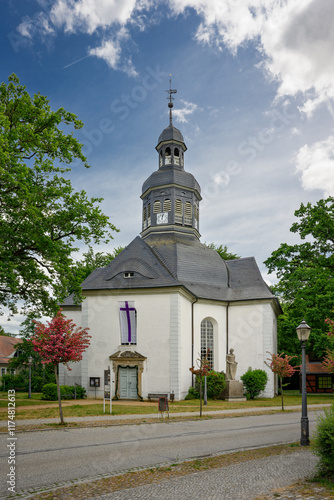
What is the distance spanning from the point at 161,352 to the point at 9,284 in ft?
40.2

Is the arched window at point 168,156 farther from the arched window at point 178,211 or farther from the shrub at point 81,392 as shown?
the shrub at point 81,392

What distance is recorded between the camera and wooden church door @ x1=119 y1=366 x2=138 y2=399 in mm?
27375

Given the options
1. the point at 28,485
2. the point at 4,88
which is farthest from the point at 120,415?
the point at 4,88

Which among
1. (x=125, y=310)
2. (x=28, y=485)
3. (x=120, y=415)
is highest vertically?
(x=125, y=310)

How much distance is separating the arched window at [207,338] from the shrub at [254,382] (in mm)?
2751

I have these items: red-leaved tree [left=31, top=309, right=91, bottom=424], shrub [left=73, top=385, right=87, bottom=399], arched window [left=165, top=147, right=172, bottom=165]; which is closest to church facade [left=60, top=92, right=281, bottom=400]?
shrub [left=73, top=385, right=87, bottom=399]

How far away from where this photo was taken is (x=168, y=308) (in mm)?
27641

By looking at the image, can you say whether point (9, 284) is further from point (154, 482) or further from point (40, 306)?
point (154, 482)

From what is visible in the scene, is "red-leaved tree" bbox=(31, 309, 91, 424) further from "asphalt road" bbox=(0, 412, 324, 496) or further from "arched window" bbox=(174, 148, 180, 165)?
"arched window" bbox=(174, 148, 180, 165)

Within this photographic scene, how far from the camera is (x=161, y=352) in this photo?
27.3 m

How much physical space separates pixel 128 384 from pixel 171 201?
49.7ft

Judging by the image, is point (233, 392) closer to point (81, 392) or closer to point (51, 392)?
point (81, 392)

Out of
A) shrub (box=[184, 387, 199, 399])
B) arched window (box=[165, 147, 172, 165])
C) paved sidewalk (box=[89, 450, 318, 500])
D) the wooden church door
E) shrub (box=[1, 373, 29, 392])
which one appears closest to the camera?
paved sidewalk (box=[89, 450, 318, 500])

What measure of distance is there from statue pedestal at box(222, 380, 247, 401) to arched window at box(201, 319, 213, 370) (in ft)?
12.0
